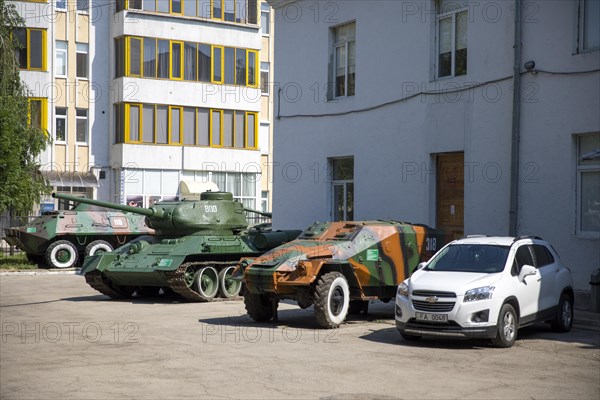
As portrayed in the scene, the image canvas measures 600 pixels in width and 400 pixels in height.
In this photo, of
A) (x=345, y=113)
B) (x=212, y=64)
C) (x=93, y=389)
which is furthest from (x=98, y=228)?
(x=93, y=389)

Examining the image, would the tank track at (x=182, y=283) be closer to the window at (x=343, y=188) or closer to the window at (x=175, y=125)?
the window at (x=343, y=188)

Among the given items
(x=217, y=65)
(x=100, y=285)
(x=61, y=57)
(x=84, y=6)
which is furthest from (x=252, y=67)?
(x=100, y=285)

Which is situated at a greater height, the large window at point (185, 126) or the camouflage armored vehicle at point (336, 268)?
the large window at point (185, 126)

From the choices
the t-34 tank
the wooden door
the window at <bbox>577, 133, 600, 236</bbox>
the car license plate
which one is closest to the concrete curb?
the t-34 tank

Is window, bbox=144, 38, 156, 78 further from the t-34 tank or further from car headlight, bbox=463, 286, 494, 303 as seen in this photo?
car headlight, bbox=463, 286, 494, 303

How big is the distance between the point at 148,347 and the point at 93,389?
3157 millimetres

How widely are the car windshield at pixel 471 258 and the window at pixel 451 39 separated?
659 cm

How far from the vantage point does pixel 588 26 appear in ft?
56.2

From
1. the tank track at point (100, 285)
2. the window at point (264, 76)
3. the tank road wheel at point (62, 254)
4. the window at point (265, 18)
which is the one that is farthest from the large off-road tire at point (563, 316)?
the window at point (264, 76)

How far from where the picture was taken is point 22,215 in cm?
3322

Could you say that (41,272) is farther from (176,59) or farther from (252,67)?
(252,67)

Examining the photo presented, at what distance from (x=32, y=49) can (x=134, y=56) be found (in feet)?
14.8

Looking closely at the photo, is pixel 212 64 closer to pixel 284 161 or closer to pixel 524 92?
pixel 284 161

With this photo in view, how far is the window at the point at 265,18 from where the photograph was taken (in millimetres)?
47688
